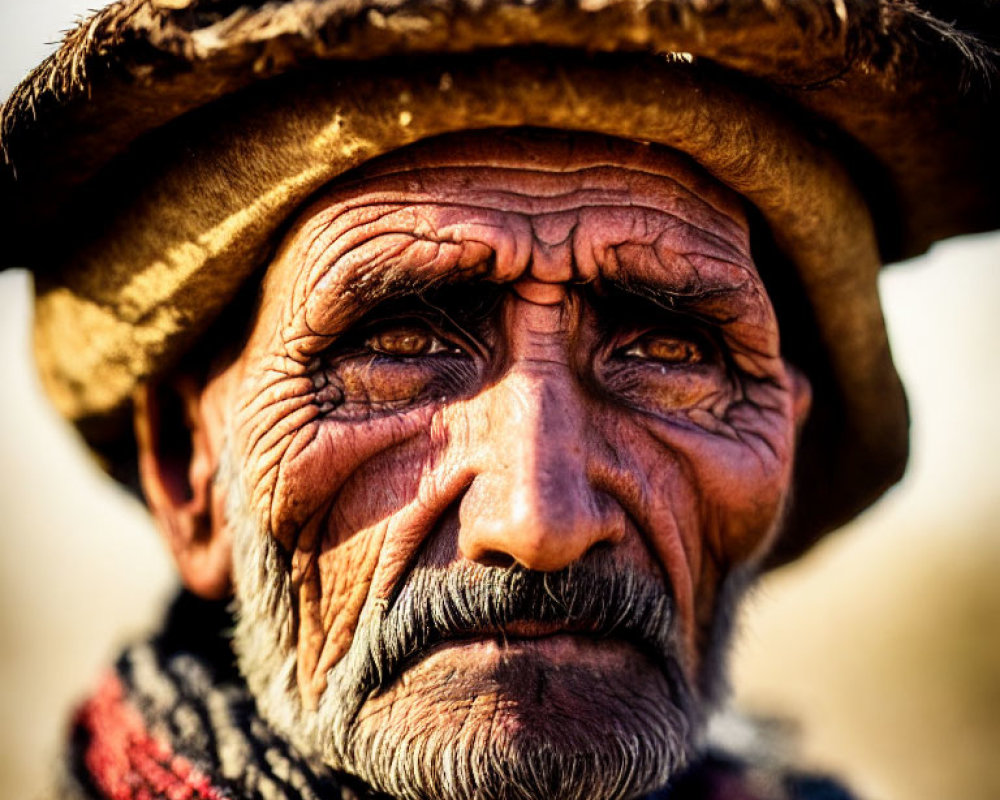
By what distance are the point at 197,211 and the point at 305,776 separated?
1380 millimetres

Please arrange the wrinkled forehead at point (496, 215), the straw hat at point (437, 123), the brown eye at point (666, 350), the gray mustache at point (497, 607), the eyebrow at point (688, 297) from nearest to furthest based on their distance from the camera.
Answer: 1. the straw hat at point (437, 123)
2. the gray mustache at point (497, 607)
3. the wrinkled forehead at point (496, 215)
4. the eyebrow at point (688, 297)
5. the brown eye at point (666, 350)

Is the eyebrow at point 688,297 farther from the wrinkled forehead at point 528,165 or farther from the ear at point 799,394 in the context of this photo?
the ear at point 799,394

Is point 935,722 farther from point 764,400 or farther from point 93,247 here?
point 93,247

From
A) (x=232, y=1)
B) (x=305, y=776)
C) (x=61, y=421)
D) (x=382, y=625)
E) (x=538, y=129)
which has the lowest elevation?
(x=305, y=776)

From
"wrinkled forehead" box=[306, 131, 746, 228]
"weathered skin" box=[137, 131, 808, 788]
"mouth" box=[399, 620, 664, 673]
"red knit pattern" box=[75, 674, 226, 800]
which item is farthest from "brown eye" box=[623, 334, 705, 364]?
"red knit pattern" box=[75, 674, 226, 800]

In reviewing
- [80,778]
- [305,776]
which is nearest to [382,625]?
[305,776]

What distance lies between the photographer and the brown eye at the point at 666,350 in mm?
2271

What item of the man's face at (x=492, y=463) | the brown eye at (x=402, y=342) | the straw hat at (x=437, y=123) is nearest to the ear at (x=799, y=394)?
the straw hat at (x=437, y=123)

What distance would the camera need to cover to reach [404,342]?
2158 mm

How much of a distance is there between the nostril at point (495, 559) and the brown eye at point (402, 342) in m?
0.52

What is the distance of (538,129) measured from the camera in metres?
2.05

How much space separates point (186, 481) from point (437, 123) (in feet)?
4.42

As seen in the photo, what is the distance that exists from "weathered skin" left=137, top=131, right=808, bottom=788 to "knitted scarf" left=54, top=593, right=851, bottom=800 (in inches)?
7.9

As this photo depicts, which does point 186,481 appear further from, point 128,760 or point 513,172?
point 513,172
